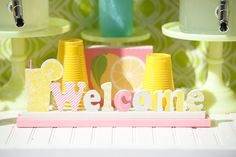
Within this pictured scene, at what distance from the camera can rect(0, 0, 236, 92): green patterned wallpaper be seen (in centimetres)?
115

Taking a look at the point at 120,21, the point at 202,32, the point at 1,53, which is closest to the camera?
the point at 202,32

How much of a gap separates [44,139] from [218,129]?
12.9 inches

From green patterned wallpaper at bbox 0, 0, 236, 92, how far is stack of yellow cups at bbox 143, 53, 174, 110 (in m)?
0.17

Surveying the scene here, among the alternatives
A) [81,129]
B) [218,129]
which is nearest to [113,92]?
[81,129]

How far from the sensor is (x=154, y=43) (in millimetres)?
1169

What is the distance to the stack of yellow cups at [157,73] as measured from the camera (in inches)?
39.1

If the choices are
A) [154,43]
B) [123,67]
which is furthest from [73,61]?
[154,43]

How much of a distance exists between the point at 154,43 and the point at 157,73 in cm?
19

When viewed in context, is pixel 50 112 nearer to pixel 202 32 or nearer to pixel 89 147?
pixel 89 147

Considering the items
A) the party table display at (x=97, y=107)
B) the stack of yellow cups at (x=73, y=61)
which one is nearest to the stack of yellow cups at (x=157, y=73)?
the party table display at (x=97, y=107)

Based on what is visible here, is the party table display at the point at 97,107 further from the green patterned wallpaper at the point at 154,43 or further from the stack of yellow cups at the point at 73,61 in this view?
the green patterned wallpaper at the point at 154,43

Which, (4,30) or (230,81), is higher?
(4,30)

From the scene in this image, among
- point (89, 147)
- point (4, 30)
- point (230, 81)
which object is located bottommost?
point (89, 147)

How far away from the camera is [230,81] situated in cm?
119
